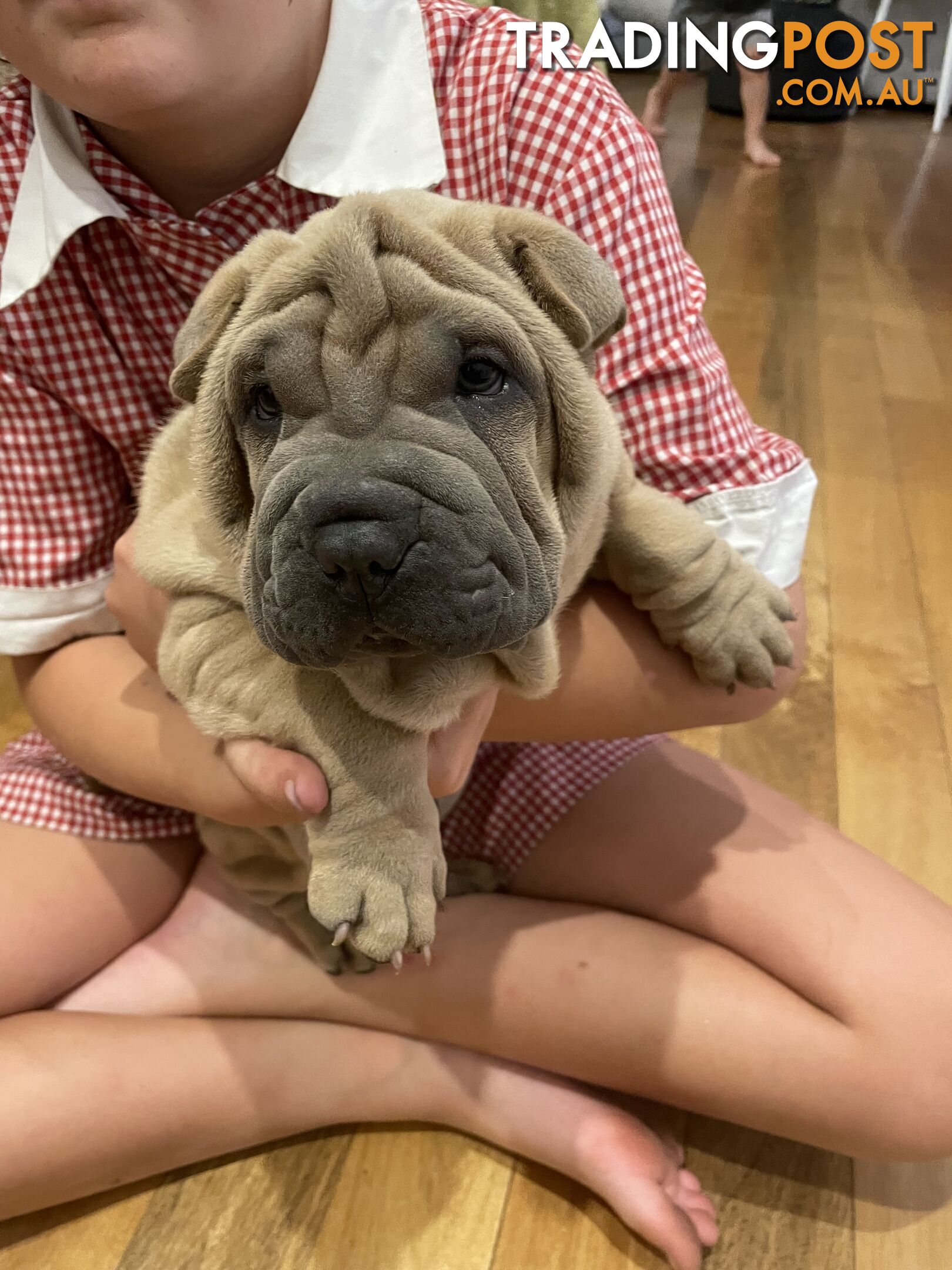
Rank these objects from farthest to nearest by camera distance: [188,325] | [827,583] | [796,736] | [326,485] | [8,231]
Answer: [827,583] < [796,736] < [8,231] < [188,325] < [326,485]

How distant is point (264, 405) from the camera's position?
59 cm

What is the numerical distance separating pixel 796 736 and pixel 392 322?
1.04 meters

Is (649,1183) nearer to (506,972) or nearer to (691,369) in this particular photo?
(506,972)

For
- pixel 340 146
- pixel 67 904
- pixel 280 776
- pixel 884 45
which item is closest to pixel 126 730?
pixel 67 904

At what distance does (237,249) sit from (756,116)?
3.81 m

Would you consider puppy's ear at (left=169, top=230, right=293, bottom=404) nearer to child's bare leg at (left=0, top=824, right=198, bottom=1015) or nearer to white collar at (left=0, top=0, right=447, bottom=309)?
white collar at (left=0, top=0, right=447, bottom=309)

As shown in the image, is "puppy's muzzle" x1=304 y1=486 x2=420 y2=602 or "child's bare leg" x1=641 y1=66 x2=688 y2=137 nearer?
"puppy's muzzle" x1=304 y1=486 x2=420 y2=602

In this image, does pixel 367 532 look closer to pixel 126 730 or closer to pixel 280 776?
pixel 280 776

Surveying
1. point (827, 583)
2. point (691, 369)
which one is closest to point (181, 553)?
point (691, 369)

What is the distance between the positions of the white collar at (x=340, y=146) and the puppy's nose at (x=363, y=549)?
458 mm

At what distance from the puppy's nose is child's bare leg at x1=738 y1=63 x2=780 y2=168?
4.06 meters

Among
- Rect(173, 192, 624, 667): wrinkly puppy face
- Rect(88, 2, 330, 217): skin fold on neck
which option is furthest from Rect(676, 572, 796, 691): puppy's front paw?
Rect(88, 2, 330, 217): skin fold on neck

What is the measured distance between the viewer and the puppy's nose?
52 cm

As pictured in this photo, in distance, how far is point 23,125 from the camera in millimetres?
919
